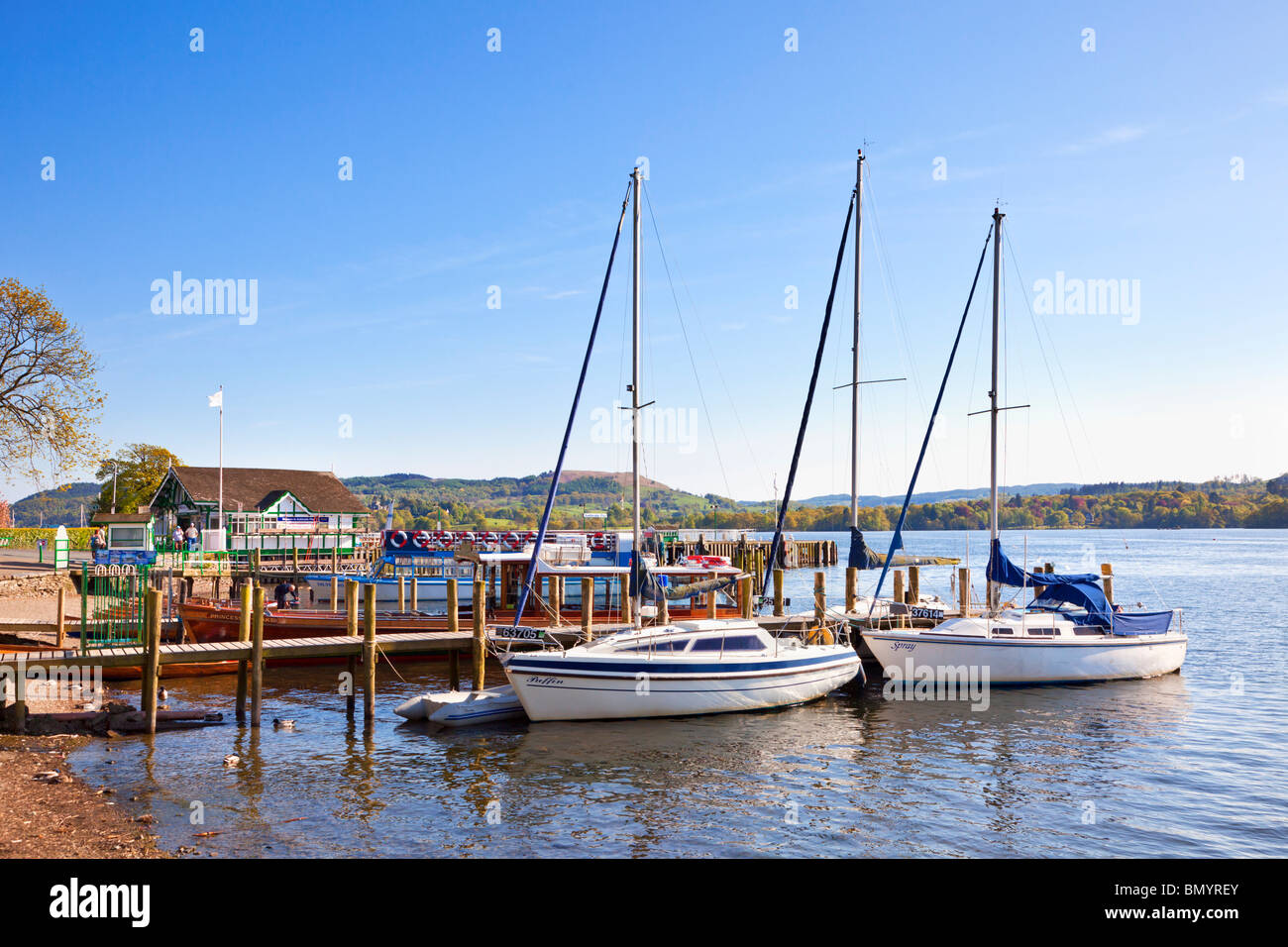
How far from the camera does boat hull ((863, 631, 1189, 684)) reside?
89.8ft

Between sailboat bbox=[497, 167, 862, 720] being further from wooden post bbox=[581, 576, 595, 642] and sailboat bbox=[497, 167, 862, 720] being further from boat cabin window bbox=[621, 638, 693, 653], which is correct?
wooden post bbox=[581, 576, 595, 642]

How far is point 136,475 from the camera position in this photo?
Answer: 7656 centimetres

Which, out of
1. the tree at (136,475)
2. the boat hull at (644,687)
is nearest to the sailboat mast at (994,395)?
the boat hull at (644,687)

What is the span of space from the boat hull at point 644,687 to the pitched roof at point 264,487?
40744mm

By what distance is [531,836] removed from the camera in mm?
14758

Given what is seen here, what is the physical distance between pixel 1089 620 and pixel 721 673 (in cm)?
1422

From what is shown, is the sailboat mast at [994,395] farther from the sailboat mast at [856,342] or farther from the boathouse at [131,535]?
the boathouse at [131,535]

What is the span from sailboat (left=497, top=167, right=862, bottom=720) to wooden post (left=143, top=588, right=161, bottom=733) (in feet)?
26.9

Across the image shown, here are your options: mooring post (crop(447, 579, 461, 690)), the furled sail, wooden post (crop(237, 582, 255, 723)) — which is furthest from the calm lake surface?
the furled sail

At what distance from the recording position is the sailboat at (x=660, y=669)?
22.2 meters

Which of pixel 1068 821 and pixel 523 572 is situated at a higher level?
pixel 523 572

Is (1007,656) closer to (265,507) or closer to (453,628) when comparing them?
(453,628)
